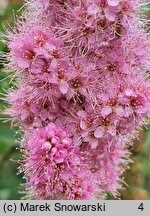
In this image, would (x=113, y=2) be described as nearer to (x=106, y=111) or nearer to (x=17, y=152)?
(x=106, y=111)

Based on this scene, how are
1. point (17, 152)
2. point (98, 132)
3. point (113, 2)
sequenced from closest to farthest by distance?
point (113, 2)
point (98, 132)
point (17, 152)

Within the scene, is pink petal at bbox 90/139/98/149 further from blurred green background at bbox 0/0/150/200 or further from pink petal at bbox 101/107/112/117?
blurred green background at bbox 0/0/150/200

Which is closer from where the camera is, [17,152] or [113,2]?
[113,2]

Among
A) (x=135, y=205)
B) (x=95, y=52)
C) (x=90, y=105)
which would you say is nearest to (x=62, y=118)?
(x=90, y=105)

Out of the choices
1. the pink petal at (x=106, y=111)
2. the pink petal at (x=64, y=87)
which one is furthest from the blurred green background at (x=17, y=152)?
the pink petal at (x=106, y=111)

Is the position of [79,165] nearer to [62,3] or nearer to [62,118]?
[62,118]

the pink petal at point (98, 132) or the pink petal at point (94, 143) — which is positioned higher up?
the pink petal at point (98, 132)

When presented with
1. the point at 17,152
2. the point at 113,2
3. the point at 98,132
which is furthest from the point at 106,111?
the point at 17,152

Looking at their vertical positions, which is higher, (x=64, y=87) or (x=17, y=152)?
(x=17, y=152)

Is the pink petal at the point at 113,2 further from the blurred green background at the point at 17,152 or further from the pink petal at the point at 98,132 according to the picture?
the blurred green background at the point at 17,152

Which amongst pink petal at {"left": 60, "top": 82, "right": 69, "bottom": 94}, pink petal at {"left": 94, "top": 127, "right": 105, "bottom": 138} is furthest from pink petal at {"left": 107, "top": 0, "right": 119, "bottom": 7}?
pink petal at {"left": 94, "top": 127, "right": 105, "bottom": 138}

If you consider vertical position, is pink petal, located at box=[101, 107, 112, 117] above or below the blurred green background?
below
